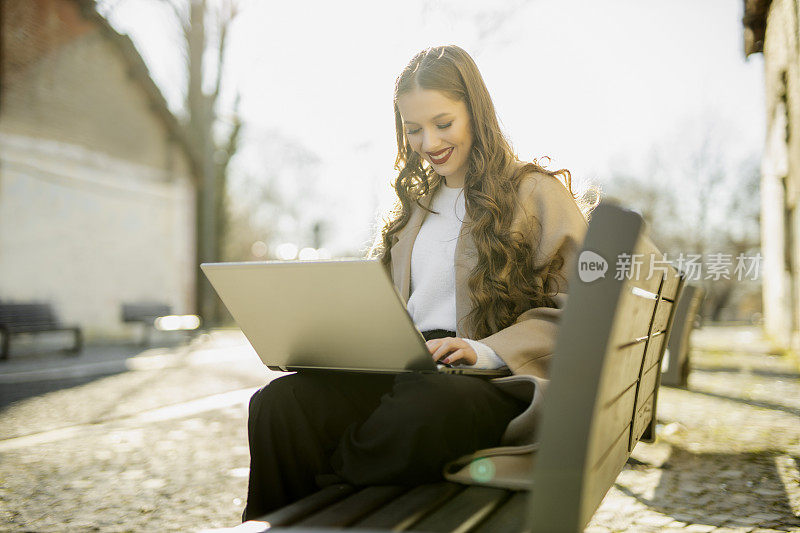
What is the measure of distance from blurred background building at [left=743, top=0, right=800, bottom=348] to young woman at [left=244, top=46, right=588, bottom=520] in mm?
5381

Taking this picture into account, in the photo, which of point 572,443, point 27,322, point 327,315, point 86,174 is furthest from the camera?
point 86,174

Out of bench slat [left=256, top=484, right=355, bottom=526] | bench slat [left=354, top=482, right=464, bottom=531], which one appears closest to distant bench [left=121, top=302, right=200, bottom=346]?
bench slat [left=256, top=484, right=355, bottom=526]

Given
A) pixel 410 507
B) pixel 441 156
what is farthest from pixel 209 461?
pixel 410 507

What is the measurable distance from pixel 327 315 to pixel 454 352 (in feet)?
1.19

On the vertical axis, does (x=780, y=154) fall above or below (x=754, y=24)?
below

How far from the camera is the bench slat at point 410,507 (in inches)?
54.8

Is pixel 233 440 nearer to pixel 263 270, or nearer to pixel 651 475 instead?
pixel 651 475

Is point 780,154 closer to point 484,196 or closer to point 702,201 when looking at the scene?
point 484,196

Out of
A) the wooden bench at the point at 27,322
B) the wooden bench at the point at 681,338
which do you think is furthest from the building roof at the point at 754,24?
the wooden bench at the point at 27,322

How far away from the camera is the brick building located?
45.4 ft

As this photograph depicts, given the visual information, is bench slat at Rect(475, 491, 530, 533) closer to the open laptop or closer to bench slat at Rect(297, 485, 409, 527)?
bench slat at Rect(297, 485, 409, 527)

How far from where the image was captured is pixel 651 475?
3924mm

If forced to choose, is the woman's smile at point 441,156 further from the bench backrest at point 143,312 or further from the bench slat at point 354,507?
the bench backrest at point 143,312

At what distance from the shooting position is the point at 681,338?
5.64 m
